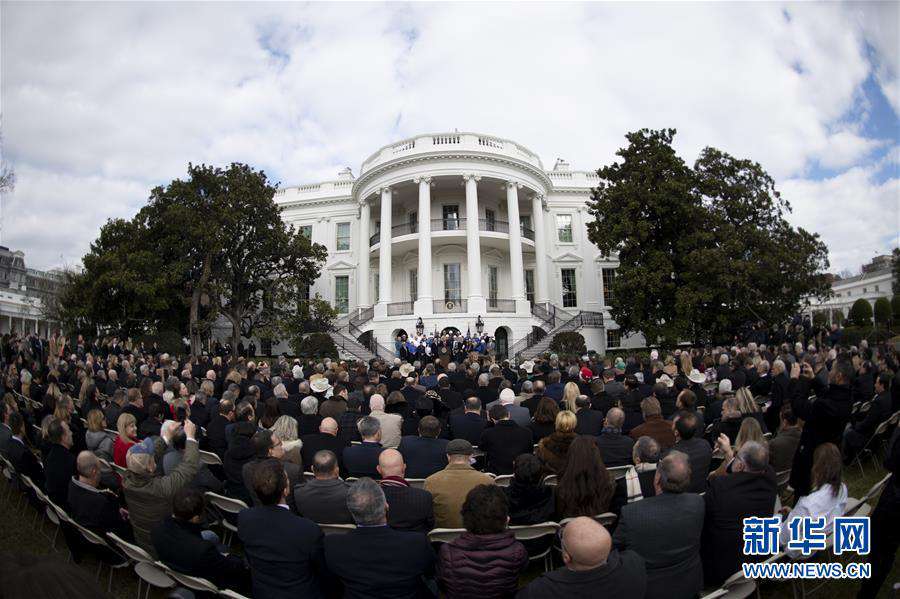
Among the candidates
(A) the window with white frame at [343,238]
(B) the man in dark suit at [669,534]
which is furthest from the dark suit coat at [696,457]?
(A) the window with white frame at [343,238]

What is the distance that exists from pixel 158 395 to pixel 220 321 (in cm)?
2742

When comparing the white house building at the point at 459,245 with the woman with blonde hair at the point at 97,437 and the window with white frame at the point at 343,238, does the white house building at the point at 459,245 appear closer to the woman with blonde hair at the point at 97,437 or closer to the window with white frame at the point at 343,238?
the window with white frame at the point at 343,238

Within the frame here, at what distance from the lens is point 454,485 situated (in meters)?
4.06

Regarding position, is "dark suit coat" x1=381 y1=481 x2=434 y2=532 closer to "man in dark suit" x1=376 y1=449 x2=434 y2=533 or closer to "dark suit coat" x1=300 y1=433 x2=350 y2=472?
"man in dark suit" x1=376 y1=449 x2=434 y2=533

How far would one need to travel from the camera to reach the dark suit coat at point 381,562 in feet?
9.87

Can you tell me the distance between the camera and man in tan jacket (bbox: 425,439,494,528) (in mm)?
3996

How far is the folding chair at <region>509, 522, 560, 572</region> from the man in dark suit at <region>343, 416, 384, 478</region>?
1708mm

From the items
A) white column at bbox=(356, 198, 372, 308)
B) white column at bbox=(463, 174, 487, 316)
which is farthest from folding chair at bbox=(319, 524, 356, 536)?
white column at bbox=(356, 198, 372, 308)

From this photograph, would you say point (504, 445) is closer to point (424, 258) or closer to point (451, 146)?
point (424, 258)

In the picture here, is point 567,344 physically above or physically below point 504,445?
above

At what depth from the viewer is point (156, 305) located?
24734mm

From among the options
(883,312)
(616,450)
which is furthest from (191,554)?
(883,312)

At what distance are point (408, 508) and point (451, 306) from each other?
2385cm

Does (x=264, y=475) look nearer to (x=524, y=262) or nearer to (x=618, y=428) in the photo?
(x=618, y=428)
